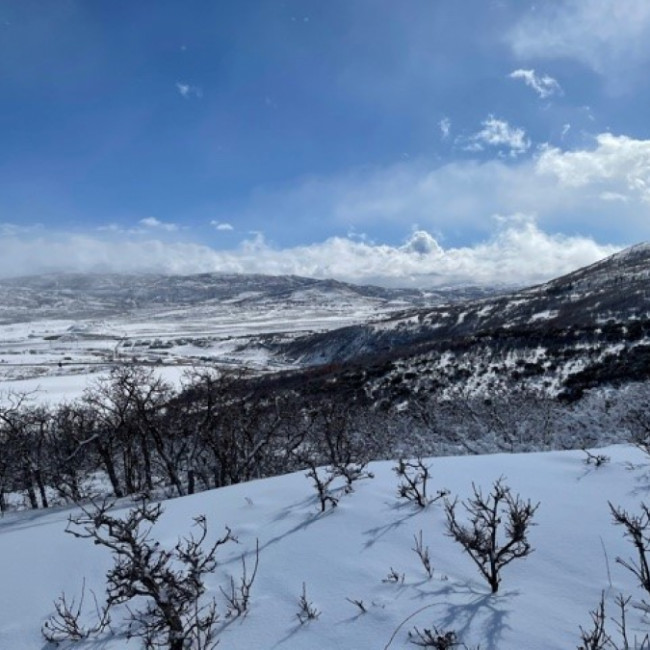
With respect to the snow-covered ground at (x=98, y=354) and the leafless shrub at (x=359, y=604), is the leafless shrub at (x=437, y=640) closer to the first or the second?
the leafless shrub at (x=359, y=604)

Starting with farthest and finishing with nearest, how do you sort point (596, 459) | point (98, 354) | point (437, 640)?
point (98, 354), point (596, 459), point (437, 640)

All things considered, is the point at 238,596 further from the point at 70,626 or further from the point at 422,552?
the point at 422,552

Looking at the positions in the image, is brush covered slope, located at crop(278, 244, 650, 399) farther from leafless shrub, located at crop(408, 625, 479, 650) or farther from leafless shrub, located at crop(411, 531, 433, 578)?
leafless shrub, located at crop(408, 625, 479, 650)

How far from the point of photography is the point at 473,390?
27734 mm

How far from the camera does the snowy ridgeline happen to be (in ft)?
11.8

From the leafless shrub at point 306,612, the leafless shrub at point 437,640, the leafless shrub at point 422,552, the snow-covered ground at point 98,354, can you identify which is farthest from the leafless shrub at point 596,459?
the snow-covered ground at point 98,354

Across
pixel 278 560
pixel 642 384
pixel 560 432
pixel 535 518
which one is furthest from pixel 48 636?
pixel 642 384

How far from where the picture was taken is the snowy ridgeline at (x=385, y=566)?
3602 mm

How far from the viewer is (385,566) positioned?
14.9 feet

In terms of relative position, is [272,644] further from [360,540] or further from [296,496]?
[296,496]

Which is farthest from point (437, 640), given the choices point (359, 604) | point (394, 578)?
point (394, 578)

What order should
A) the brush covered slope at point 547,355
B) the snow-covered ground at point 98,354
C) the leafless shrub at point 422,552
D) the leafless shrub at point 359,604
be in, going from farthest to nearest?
1. the snow-covered ground at point 98,354
2. the brush covered slope at point 547,355
3. the leafless shrub at point 422,552
4. the leafless shrub at point 359,604

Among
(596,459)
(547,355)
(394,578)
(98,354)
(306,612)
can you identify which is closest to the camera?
(306,612)

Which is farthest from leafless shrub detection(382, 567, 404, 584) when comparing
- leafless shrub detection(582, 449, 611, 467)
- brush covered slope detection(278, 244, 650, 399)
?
brush covered slope detection(278, 244, 650, 399)
